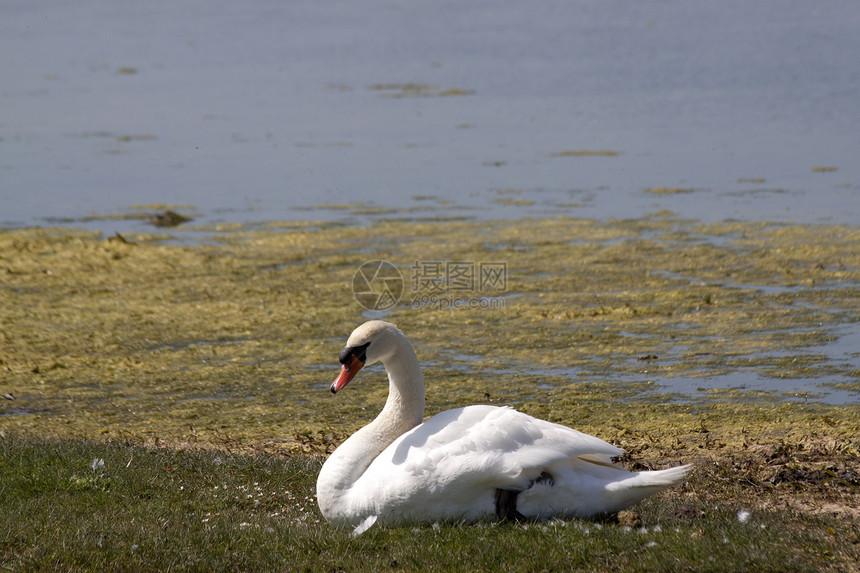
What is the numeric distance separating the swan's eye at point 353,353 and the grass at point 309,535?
3.39 feet

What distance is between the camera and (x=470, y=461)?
583 cm

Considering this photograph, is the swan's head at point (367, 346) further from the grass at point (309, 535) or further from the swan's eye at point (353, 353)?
the grass at point (309, 535)

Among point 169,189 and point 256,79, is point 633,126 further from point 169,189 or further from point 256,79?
point 256,79

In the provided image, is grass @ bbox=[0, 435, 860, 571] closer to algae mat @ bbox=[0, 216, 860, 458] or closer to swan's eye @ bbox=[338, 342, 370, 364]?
swan's eye @ bbox=[338, 342, 370, 364]

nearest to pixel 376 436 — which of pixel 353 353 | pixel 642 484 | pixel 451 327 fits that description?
pixel 353 353

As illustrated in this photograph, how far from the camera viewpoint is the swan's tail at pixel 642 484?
5.67m

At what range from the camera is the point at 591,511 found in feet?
19.5

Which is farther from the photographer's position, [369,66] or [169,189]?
[369,66]

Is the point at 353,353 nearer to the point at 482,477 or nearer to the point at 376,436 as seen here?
the point at 376,436

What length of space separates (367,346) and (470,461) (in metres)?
1.13

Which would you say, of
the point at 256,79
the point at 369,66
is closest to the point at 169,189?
the point at 256,79

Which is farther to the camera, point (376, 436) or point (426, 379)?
point (426, 379)

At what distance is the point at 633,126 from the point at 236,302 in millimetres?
14273

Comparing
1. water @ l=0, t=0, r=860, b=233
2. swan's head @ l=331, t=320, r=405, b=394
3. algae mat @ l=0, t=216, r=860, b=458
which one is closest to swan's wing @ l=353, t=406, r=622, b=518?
swan's head @ l=331, t=320, r=405, b=394
